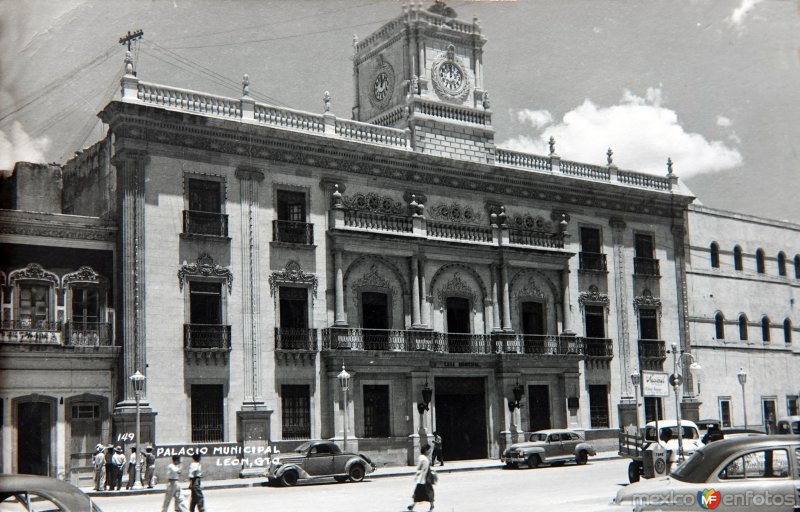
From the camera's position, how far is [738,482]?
1492 centimetres

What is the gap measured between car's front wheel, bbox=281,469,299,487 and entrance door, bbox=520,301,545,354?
46.5 ft

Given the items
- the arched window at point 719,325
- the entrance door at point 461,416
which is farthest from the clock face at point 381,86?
the arched window at point 719,325

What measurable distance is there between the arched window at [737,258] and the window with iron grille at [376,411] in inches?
806

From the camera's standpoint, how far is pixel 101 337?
31.1 m

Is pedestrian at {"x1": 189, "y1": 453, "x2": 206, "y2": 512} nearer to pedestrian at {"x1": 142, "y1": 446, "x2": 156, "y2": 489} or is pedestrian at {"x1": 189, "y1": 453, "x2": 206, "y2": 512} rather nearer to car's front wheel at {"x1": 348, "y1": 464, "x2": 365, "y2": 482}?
pedestrian at {"x1": 142, "y1": 446, "x2": 156, "y2": 489}

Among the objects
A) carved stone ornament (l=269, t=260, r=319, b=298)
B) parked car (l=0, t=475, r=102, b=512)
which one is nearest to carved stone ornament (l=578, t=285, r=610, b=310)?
carved stone ornament (l=269, t=260, r=319, b=298)

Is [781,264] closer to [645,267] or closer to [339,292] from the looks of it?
[645,267]

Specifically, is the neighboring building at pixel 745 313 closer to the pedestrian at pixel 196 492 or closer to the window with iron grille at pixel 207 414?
the window with iron grille at pixel 207 414

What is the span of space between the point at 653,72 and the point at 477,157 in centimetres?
1218

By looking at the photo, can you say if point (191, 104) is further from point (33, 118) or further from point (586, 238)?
point (586, 238)

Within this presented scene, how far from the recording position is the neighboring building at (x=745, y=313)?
150 ft

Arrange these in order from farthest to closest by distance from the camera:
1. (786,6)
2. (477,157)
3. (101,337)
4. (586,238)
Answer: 1. (586,238)
2. (477,157)
3. (101,337)
4. (786,6)

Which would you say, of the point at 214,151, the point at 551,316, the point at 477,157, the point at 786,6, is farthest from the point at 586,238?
the point at 786,6

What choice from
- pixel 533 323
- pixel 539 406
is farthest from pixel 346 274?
pixel 539 406
